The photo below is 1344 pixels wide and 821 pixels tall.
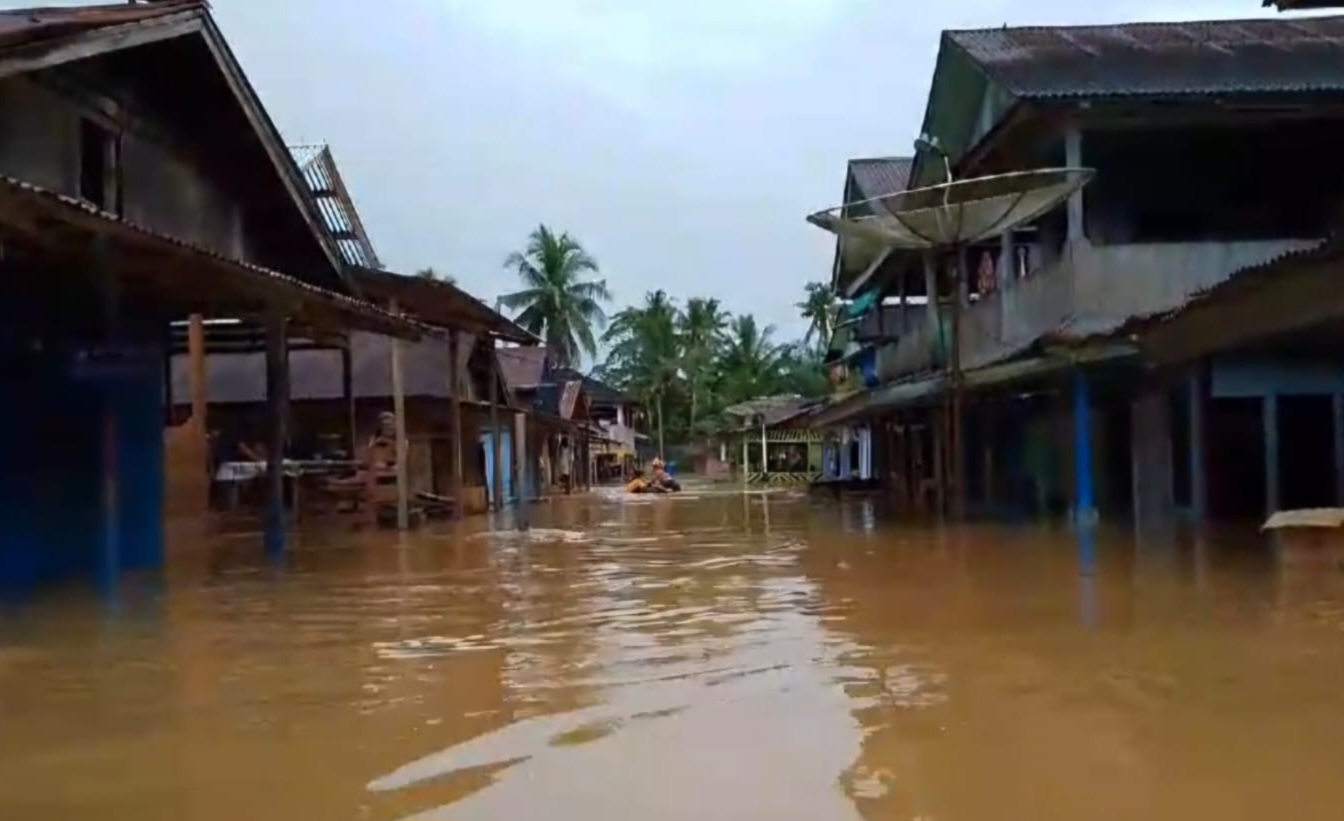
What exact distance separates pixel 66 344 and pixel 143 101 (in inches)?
104

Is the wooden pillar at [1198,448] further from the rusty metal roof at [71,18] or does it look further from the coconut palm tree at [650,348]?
the coconut palm tree at [650,348]

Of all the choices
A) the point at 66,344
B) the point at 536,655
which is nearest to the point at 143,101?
the point at 66,344

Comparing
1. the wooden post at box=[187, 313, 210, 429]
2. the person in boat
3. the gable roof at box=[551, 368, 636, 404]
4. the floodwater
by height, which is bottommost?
the floodwater

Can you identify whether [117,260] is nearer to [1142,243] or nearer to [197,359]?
[197,359]

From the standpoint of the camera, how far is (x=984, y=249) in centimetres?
2656

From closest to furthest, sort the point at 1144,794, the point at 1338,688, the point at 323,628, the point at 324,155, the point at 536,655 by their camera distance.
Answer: the point at 1144,794 < the point at 1338,688 < the point at 536,655 < the point at 323,628 < the point at 324,155

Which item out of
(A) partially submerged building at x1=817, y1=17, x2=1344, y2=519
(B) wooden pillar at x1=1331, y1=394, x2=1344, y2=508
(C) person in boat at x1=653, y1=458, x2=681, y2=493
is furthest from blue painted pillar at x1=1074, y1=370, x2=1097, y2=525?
(C) person in boat at x1=653, y1=458, x2=681, y2=493

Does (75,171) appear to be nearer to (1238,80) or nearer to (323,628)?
(323,628)

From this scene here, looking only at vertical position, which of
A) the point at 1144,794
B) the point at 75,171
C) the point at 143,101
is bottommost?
the point at 1144,794

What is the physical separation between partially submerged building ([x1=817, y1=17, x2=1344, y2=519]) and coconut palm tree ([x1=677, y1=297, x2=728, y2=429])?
40.8 meters

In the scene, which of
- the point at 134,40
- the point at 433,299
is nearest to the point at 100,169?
the point at 134,40

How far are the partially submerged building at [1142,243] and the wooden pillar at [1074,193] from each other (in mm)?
27

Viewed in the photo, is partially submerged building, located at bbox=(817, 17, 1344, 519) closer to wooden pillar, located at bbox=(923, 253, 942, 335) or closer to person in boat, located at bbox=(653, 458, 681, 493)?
wooden pillar, located at bbox=(923, 253, 942, 335)

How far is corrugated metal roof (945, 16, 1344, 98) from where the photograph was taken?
18000mm
